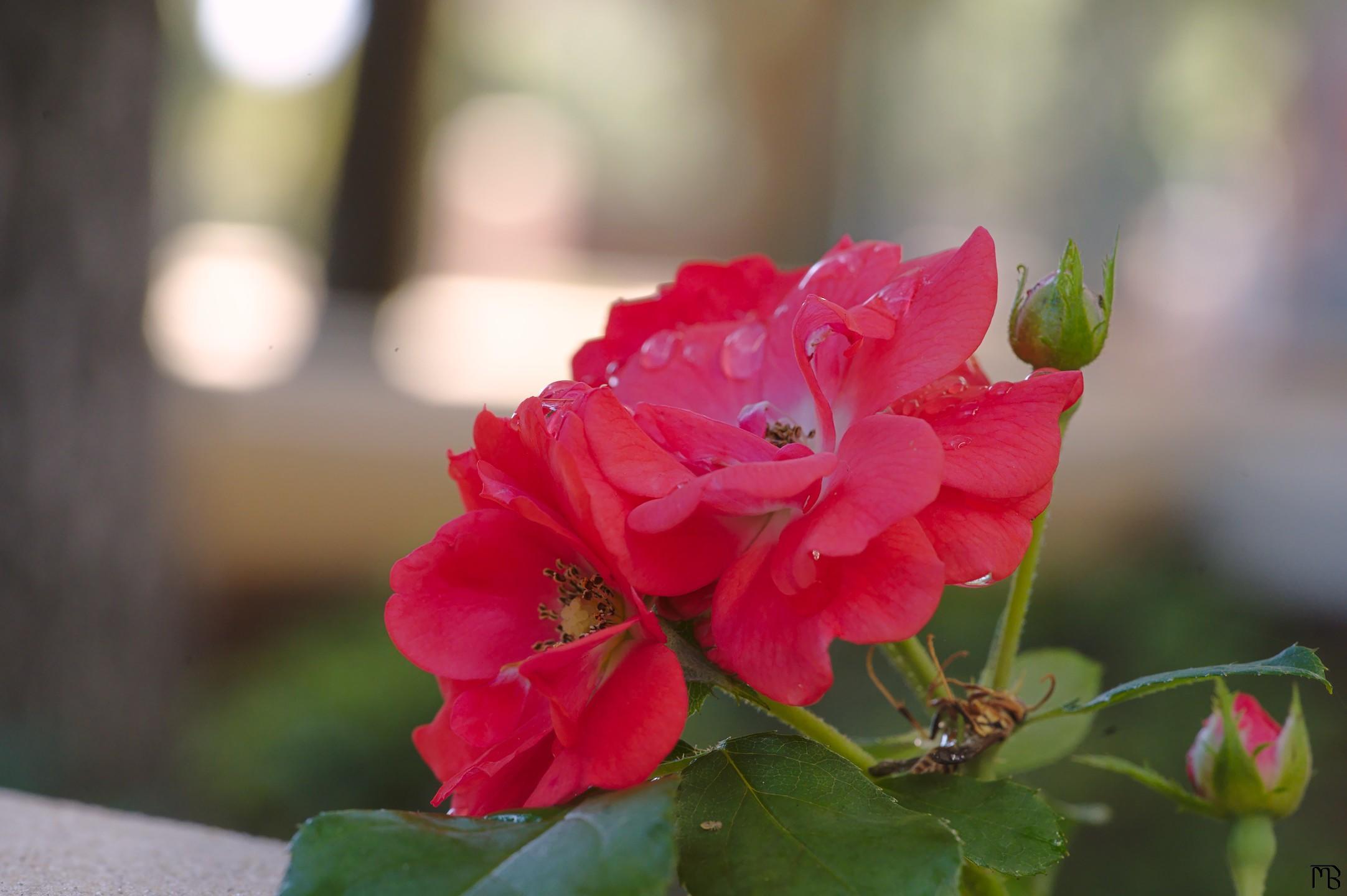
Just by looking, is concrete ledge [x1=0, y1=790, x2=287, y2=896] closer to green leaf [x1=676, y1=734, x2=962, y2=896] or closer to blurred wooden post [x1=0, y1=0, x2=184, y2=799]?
green leaf [x1=676, y1=734, x2=962, y2=896]

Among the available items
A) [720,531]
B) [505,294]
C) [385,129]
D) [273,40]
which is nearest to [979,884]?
[720,531]

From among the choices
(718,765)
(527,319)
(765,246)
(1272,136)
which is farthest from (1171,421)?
(718,765)

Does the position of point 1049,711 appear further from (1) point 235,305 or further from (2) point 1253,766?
(1) point 235,305

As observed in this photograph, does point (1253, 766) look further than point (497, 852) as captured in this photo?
Yes

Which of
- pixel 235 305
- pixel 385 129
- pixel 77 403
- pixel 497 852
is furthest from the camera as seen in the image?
pixel 235 305

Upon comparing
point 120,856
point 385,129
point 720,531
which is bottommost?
point 385,129

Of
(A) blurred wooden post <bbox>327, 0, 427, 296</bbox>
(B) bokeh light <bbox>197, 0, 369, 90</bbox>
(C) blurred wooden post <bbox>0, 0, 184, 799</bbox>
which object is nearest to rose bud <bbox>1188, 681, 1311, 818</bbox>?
(C) blurred wooden post <bbox>0, 0, 184, 799</bbox>

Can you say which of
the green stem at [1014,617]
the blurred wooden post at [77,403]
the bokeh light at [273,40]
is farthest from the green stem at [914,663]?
the bokeh light at [273,40]

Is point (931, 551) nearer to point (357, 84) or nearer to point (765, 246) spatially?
point (357, 84)
